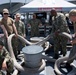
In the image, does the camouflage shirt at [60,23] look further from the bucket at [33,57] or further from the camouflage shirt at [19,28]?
the bucket at [33,57]

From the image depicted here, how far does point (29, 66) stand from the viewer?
5.90 metres

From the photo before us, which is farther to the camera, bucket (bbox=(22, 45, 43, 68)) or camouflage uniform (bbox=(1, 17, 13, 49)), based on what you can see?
camouflage uniform (bbox=(1, 17, 13, 49))

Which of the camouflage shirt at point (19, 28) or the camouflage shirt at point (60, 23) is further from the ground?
the camouflage shirt at point (60, 23)

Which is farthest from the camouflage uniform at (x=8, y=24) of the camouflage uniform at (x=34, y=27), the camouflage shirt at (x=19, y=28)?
the camouflage uniform at (x=34, y=27)

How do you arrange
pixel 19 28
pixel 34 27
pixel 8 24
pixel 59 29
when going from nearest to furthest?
1. pixel 8 24
2. pixel 59 29
3. pixel 19 28
4. pixel 34 27

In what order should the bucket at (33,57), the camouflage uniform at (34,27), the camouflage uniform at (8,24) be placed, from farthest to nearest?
the camouflage uniform at (34,27) < the camouflage uniform at (8,24) < the bucket at (33,57)

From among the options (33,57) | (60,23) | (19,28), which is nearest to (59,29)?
(60,23)

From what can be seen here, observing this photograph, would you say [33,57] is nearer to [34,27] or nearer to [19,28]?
[19,28]

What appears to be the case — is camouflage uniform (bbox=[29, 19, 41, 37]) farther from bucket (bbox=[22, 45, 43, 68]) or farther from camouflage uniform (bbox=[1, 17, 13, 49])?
bucket (bbox=[22, 45, 43, 68])

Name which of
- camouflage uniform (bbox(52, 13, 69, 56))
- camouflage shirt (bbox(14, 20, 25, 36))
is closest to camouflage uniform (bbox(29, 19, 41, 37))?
camouflage shirt (bbox(14, 20, 25, 36))

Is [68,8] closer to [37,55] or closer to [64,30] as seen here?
[64,30]

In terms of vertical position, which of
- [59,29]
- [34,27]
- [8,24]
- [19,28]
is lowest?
[34,27]

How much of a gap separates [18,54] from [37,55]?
2095 mm

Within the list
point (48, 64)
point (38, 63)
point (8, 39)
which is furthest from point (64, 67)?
point (8, 39)
